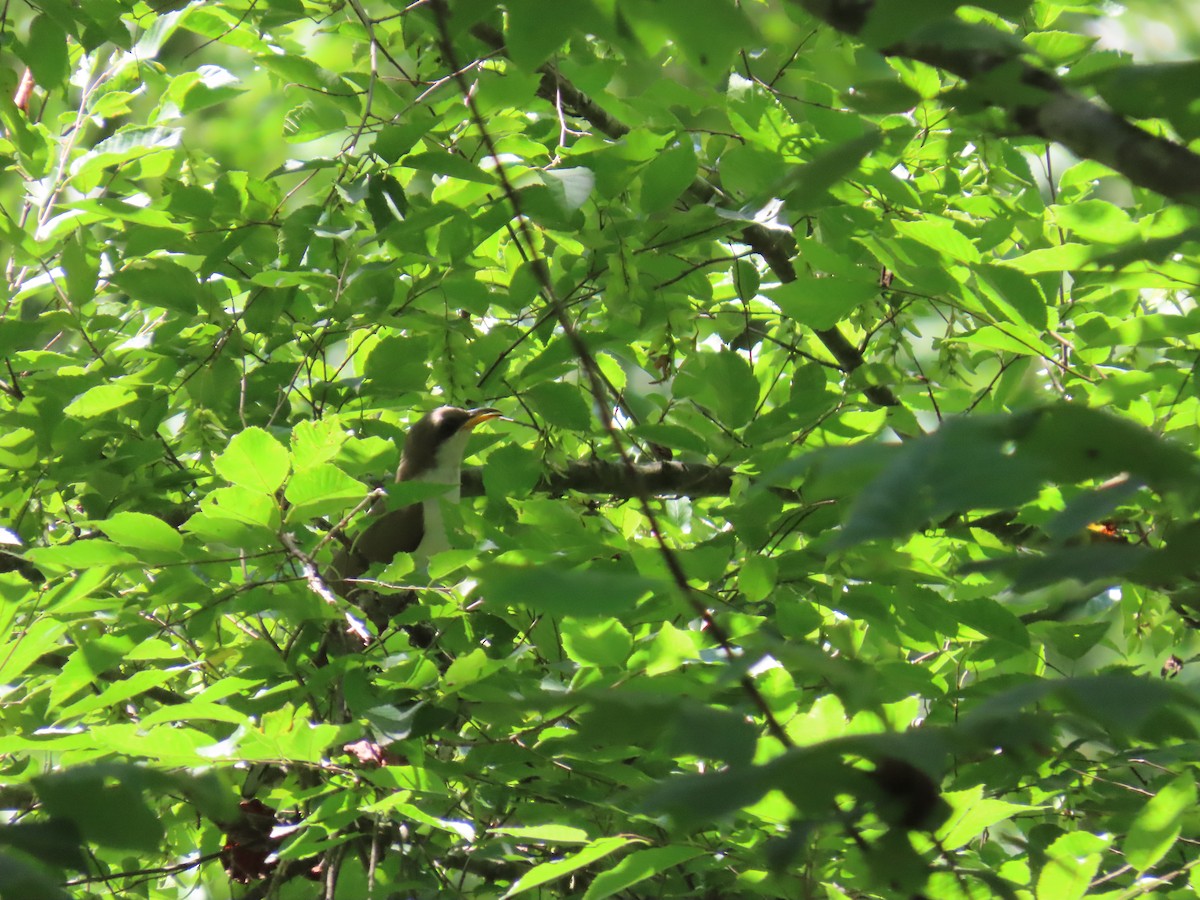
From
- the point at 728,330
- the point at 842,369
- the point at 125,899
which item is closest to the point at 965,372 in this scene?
the point at 842,369

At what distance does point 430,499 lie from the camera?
605cm

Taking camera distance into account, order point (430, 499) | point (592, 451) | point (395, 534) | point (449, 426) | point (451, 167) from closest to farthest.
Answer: point (451, 167) → point (592, 451) → point (430, 499) → point (395, 534) → point (449, 426)

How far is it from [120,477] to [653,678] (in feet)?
7.58

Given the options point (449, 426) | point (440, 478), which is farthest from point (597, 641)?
point (440, 478)

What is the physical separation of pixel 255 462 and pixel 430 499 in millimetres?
3490

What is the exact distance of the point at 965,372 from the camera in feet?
16.5

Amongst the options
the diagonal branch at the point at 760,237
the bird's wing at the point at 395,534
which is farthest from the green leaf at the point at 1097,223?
the bird's wing at the point at 395,534

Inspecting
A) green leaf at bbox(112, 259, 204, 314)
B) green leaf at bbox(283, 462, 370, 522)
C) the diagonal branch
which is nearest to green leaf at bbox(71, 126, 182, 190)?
green leaf at bbox(112, 259, 204, 314)

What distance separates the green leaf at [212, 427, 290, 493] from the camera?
100 inches

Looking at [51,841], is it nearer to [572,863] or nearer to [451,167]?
[572,863]

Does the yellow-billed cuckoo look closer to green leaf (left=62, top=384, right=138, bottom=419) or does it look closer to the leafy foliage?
the leafy foliage

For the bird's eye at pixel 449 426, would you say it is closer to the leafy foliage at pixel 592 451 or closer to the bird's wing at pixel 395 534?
the bird's wing at pixel 395 534

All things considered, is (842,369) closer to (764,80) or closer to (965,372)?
(965,372)

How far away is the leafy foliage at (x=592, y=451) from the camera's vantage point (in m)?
1.21
